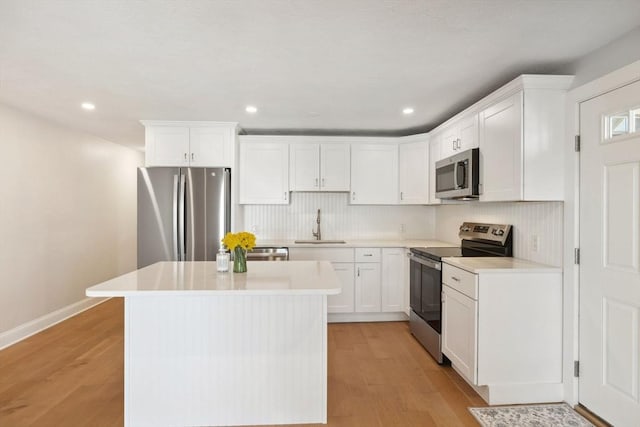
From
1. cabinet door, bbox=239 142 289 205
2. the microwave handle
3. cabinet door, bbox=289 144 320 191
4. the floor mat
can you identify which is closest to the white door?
the floor mat

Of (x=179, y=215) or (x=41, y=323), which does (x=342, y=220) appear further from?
(x=41, y=323)

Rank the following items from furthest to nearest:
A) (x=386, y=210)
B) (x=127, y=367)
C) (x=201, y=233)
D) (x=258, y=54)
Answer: (x=386, y=210)
(x=201, y=233)
(x=258, y=54)
(x=127, y=367)

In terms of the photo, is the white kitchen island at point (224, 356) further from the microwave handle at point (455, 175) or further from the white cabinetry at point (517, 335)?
the microwave handle at point (455, 175)

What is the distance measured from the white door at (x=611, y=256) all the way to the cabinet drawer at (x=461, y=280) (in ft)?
2.19

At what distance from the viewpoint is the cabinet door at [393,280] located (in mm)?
4168

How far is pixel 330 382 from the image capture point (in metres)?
2.71

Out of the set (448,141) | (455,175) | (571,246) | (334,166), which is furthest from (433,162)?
(571,246)

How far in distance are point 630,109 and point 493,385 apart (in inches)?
74.4

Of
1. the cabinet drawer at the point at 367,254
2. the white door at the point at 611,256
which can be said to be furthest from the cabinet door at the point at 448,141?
the cabinet drawer at the point at 367,254

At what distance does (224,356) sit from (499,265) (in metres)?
1.99

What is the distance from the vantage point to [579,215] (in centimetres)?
234

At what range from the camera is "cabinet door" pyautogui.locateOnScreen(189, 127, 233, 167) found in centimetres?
400

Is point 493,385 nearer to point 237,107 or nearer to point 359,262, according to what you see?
point 359,262

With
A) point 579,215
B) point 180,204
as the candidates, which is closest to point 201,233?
point 180,204
